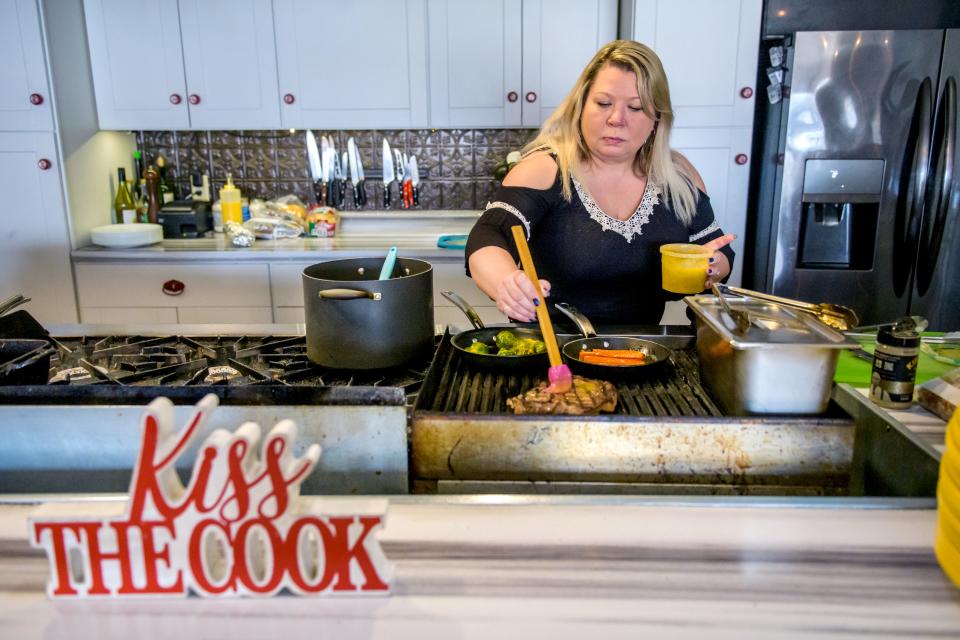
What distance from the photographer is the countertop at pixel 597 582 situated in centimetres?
76

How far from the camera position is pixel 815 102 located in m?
2.88

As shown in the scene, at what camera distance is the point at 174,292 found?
10.8 feet

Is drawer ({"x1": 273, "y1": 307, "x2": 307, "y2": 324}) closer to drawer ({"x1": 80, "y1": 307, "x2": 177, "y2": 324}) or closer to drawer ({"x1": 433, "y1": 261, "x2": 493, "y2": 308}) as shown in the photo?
drawer ({"x1": 80, "y1": 307, "x2": 177, "y2": 324})

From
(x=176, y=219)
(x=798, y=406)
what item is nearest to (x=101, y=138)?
(x=176, y=219)

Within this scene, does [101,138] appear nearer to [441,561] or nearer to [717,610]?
[441,561]

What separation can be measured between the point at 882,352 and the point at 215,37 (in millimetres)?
3107

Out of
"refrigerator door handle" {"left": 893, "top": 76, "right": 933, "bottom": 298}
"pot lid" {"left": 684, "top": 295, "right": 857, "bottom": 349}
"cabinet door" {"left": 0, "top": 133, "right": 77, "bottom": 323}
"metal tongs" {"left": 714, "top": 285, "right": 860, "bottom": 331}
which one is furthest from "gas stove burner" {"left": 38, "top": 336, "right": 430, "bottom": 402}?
"refrigerator door handle" {"left": 893, "top": 76, "right": 933, "bottom": 298}

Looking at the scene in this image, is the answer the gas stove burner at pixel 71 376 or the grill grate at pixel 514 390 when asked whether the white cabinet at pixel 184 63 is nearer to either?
the gas stove burner at pixel 71 376

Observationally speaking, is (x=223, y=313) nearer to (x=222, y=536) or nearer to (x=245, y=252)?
(x=245, y=252)

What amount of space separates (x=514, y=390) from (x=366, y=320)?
0.30 m

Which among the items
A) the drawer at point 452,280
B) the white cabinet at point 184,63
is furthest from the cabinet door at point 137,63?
the drawer at point 452,280

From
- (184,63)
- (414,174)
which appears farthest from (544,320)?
(184,63)

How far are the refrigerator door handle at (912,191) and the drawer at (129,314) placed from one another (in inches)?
123

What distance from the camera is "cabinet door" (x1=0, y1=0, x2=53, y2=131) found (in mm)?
3070
